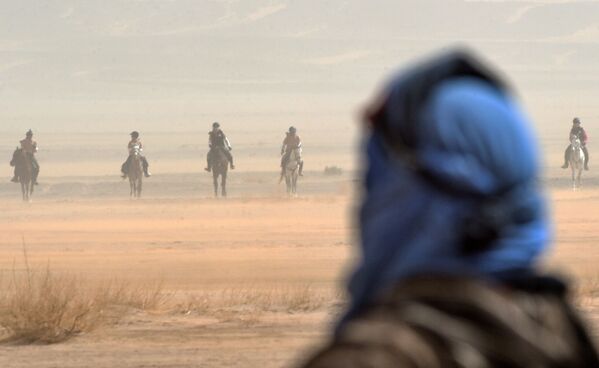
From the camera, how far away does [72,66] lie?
107 metres

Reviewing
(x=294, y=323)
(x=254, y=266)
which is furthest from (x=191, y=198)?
(x=294, y=323)

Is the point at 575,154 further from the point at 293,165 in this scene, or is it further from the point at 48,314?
the point at 48,314

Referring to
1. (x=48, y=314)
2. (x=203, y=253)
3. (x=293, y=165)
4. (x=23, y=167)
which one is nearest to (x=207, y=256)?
(x=203, y=253)

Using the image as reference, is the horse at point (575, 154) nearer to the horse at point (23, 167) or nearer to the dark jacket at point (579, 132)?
the dark jacket at point (579, 132)

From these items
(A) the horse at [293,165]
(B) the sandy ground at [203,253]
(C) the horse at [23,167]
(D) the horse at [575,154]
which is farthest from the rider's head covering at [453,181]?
(D) the horse at [575,154]

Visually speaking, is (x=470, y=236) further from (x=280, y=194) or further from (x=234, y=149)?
(x=234, y=149)

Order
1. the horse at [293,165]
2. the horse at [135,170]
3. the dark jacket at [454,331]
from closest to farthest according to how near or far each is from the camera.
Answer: the dark jacket at [454,331], the horse at [135,170], the horse at [293,165]

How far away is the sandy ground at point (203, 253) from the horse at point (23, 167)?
64 cm

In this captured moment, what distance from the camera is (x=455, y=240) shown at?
65.5 inches

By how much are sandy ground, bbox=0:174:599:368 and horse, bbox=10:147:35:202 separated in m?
0.64

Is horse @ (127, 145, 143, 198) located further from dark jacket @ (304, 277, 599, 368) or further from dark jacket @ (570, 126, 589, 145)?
dark jacket @ (304, 277, 599, 368)

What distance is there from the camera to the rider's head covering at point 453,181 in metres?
1.66

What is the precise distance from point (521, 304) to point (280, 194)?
4238cm

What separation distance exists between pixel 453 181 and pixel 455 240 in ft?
0.19
